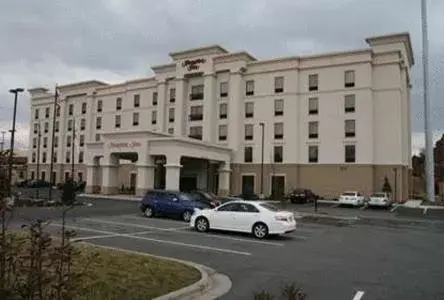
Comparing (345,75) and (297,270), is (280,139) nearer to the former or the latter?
(345,75)

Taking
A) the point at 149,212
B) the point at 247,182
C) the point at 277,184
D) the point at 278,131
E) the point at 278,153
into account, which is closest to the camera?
the point at 149,212

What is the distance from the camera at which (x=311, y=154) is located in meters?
60.0

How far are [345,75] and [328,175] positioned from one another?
1208 centimetres

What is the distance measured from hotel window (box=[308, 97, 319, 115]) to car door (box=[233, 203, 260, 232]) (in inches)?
1627

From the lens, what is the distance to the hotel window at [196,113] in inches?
2645

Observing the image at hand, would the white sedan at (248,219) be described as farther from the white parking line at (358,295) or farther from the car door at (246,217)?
the white parking line at (358,295)

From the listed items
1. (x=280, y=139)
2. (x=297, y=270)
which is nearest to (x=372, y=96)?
(x=280, y=139)

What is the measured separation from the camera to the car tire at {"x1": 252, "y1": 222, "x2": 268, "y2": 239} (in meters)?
19.8

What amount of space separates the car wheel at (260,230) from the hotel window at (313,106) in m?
42.0

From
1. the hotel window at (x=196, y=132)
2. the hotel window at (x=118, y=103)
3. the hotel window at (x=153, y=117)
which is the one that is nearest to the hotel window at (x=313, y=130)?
the hotel window at (x=196, y=132)

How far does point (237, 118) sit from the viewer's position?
63688 millimetres

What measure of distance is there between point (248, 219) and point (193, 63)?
49609 millimetres

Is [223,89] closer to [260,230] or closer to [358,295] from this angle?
[260,230]

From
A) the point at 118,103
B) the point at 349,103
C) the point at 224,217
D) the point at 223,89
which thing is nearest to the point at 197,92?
the point at 223,89
